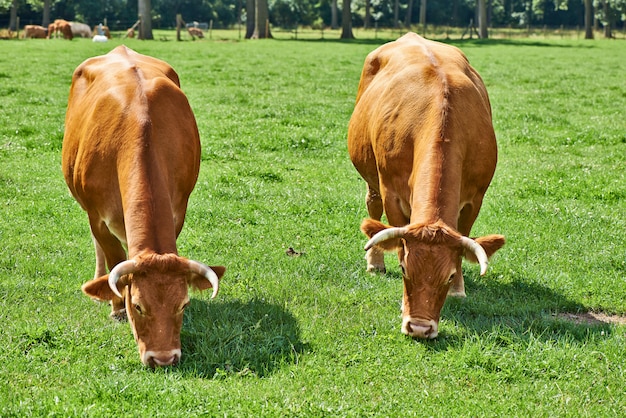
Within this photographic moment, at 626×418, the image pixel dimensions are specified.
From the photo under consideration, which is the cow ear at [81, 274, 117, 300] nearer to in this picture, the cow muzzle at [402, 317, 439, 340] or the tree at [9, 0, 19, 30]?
the cow muzzle at [402, 317, 439, 340]

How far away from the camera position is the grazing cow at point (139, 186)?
18.1ft

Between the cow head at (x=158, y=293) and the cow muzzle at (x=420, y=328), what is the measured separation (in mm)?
1628

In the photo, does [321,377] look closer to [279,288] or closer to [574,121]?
[279,288]

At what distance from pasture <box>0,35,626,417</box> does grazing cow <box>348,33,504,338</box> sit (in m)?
0.55

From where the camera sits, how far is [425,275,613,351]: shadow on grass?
654cm

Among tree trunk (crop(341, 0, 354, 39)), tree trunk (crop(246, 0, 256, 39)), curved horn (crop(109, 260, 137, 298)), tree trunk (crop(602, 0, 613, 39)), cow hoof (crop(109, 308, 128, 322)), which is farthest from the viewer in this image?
tree trunk (crop(602, 0, 613, 39))

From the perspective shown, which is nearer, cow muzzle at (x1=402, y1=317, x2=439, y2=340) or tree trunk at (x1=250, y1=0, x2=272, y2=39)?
cow muzzle at (x1=402, y1=317, x2=439, y2=340)

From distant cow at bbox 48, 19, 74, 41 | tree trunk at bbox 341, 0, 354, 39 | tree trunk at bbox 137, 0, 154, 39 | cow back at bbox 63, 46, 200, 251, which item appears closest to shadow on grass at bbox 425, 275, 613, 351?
cow back at bbox 63, 46, 200, 251

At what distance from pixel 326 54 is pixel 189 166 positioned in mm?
31598

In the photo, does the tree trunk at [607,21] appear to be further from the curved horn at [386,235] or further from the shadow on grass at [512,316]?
the curved horn at [386,235]

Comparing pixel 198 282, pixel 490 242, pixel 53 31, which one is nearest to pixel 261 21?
pixel 53 31

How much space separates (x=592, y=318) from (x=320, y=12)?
88490 mm

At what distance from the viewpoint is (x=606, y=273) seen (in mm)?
8133

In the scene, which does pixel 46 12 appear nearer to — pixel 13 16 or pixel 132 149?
pixel 13 16
